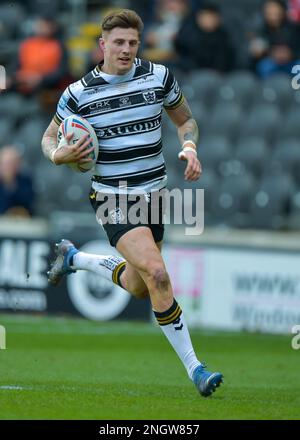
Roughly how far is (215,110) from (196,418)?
10.7 meters

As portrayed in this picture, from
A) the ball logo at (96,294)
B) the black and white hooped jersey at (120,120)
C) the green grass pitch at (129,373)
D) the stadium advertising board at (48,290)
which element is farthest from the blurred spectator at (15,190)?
the black and white hooped jersey at (120,120)

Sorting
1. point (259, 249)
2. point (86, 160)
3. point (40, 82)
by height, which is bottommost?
point (259, 249)

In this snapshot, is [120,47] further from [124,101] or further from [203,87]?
[203,87]

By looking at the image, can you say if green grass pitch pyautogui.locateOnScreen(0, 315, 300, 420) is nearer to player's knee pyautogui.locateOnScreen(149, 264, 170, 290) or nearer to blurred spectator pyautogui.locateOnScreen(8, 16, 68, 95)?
player's knee pyautogui.locateOnScreen(149, 264, 170, 290)

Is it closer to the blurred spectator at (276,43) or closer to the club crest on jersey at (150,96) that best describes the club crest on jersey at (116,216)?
the club crest on jersey at (150,96)

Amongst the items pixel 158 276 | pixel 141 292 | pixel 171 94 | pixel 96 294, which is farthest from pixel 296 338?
pixel 158 276

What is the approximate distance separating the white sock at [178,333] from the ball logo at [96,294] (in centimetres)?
693

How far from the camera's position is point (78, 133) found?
29.2 ft

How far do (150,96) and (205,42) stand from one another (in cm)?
918

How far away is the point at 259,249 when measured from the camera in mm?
15391

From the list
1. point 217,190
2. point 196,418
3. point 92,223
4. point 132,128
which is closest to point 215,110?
point 217,190

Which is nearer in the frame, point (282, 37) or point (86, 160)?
point (86, 160)

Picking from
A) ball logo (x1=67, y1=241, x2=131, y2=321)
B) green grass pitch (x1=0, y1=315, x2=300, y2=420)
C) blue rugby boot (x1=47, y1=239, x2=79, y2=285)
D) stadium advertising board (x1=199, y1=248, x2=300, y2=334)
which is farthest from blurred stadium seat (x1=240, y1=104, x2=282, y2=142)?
blue rugby boot (x1=47, y1=239, x2=79, y2=285)
